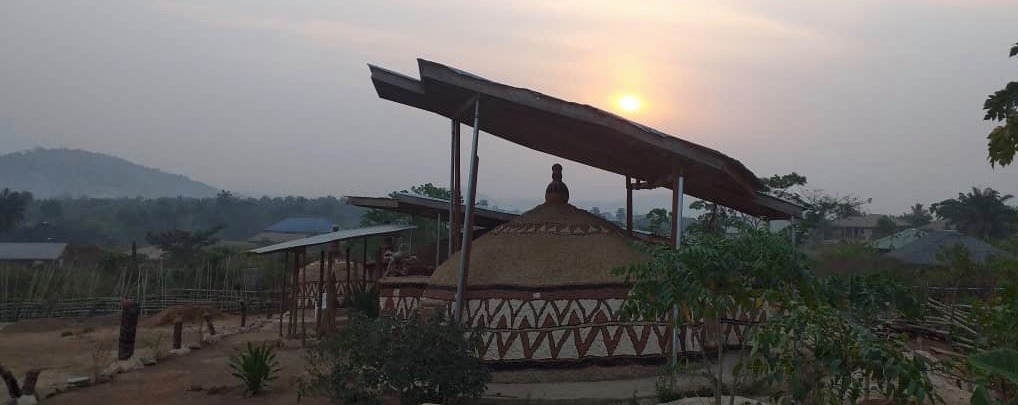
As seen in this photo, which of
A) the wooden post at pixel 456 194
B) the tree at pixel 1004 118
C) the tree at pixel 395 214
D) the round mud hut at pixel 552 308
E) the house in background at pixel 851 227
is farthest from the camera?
the house in background at pixel 851 227

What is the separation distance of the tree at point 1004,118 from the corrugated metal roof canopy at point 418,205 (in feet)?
33.1

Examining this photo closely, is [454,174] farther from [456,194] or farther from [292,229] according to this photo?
[292,229]

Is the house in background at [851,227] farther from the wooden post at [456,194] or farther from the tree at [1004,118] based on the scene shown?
the tree at [1004,118]

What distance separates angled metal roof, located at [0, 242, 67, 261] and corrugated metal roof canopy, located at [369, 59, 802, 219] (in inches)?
1583

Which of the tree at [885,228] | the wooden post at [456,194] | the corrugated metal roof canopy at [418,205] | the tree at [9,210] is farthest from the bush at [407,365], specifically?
the tree at [9,210]

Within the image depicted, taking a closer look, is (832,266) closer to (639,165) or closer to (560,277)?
(639,165)

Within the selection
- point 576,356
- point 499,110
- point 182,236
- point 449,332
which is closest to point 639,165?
point 499,110

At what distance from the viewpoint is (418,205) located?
595 inches

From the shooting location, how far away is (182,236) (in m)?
47.3

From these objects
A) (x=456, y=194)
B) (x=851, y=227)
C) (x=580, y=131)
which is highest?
(x=851, y=227)

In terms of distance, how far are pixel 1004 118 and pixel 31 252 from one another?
5134 centimetres

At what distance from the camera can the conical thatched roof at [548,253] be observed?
432 inches

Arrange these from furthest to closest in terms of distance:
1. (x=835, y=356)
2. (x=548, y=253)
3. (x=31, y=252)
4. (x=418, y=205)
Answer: (x=31, y=252) < (x=418, y=205) < (x=548, y=253) < (x=835, y=356)

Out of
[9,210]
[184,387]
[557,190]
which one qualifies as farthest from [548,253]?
[9,210]
